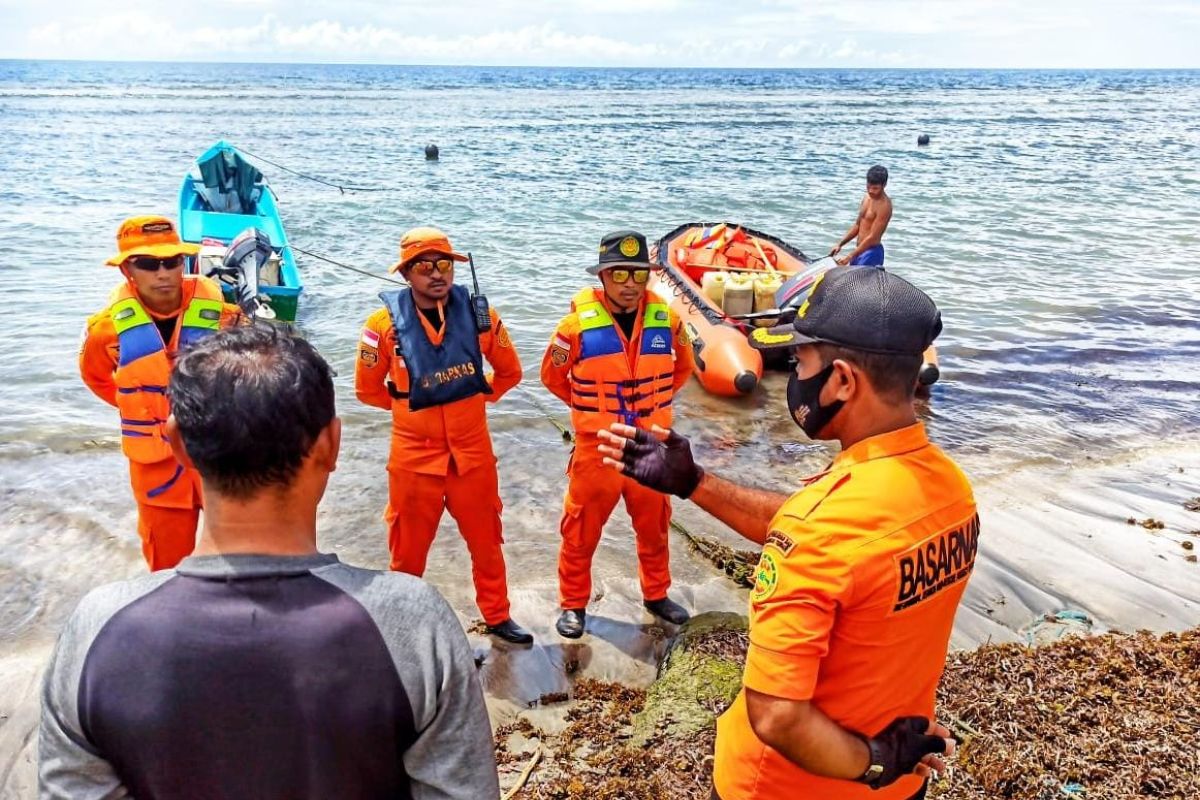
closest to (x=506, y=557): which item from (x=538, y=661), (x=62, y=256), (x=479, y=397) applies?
(x=538, y=661)

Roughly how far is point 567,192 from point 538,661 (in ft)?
64.5

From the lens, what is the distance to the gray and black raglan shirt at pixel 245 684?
125 cm

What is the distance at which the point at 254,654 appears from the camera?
1.24m

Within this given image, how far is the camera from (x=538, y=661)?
4.71 m

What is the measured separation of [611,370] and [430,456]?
1.04 meters

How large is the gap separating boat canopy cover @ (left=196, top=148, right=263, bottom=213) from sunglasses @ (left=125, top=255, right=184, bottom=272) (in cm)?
1068

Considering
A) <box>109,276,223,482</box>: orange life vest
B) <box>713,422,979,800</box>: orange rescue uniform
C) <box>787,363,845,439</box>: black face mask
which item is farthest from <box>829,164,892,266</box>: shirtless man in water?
<box>713,422,979,800</box>: orange rescue uniform

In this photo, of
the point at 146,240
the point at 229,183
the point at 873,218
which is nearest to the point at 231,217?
the point at 229,183

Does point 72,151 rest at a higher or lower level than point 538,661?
higher

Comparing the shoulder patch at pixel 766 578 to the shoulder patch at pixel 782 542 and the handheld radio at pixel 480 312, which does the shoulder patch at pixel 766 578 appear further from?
the handheld radio at pixel 480 312

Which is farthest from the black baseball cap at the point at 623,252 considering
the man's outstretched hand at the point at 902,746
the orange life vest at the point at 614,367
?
the man's outstretched hand at the point at 902,746

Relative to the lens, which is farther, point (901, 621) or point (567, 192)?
point (567, 192)

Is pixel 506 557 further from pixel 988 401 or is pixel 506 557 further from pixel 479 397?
pixel 988 401

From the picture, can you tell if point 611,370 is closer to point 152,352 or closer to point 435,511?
point 435,511
